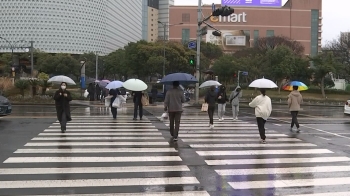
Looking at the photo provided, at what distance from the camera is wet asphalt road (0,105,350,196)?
6.64m

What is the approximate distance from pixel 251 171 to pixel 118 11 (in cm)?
13945

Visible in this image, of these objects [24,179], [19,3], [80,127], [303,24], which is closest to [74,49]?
[19,3]

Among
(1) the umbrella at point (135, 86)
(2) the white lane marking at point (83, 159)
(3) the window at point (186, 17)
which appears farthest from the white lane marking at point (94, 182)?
(3) the window at point (186, 17)

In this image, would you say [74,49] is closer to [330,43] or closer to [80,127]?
[330,43]

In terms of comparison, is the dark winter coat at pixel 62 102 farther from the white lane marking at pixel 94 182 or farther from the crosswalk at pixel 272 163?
the white lane marking at pixel 94 182

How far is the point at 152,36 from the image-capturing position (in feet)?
591

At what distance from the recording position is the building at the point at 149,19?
181 m

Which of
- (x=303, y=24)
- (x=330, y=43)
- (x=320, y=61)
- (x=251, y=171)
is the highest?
(x=303, y=24)

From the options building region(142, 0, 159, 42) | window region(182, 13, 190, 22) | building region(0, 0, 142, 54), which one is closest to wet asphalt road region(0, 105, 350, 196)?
building region(0, 0, 142, 54)

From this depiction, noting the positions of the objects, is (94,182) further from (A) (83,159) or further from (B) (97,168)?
(A) (83,159)

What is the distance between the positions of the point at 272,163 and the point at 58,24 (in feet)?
354

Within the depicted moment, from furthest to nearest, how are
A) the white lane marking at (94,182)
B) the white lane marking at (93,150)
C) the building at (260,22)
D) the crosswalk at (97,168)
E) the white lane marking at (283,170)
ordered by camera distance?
the building at (260,22) < the white lane marking at (93,150) < the white lane marking at (283,170) < the white lane marking at (94,182) < the crosswalk at (97,168)

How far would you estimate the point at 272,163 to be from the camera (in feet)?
28.9

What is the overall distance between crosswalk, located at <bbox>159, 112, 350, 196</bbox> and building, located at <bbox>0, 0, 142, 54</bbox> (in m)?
95.2
